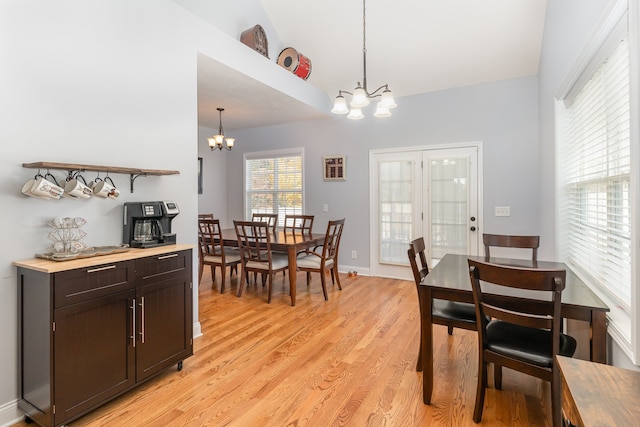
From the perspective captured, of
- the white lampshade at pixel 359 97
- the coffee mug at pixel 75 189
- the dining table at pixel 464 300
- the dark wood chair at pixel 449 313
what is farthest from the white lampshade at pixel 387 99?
the coffee mug at pixel 75 189

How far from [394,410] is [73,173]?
238cm

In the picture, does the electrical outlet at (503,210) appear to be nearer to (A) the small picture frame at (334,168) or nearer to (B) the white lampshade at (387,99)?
(A) the small picture frame at (334,168)

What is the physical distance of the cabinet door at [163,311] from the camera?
2059mm

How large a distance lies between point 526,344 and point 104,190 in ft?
8.55

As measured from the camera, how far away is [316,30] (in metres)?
4.14

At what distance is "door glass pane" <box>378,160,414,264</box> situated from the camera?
481 centimetres

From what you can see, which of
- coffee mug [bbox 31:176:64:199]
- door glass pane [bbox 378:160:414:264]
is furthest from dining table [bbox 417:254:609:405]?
door glass pane [bbox 378:160:414:264]

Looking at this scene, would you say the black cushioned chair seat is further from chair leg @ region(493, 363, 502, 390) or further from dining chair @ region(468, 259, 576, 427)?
chair leg @ region(493, 363, 502, 390)

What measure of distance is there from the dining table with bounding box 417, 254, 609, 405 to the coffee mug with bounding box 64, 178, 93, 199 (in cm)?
208

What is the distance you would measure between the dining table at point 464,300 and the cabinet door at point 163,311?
1599 mm

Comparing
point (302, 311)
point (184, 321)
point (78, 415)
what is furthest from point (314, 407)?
point (302, 311)

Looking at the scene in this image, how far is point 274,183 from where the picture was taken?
19.5 feet

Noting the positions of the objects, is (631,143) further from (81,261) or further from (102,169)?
(102,169)

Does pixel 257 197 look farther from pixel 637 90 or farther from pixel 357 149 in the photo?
pixel 637 90
